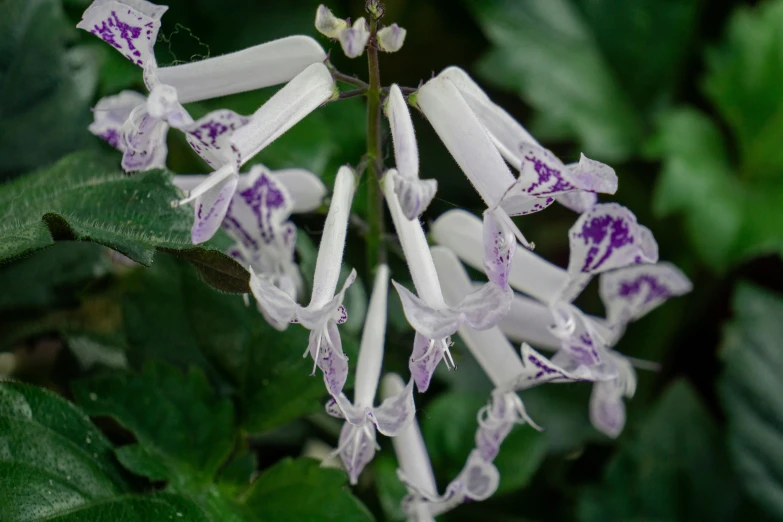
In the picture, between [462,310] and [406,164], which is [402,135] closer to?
[406,164]

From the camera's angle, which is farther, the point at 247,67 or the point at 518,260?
the point at 518,260

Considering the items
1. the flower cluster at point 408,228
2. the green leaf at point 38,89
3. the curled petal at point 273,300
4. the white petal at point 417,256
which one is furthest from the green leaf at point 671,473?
the green leaf at point 38,89

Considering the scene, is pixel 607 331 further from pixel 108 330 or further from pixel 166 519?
pixel 108 330

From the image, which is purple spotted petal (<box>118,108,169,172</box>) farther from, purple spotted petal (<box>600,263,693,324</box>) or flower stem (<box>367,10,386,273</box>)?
purple spotted petal (<box>600,263,693,324</box>)

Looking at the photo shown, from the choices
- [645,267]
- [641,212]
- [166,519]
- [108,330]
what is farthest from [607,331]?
[641,212]

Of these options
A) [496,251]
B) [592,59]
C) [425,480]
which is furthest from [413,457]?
[592,59]

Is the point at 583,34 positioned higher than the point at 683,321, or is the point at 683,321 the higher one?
the point at 583,34
